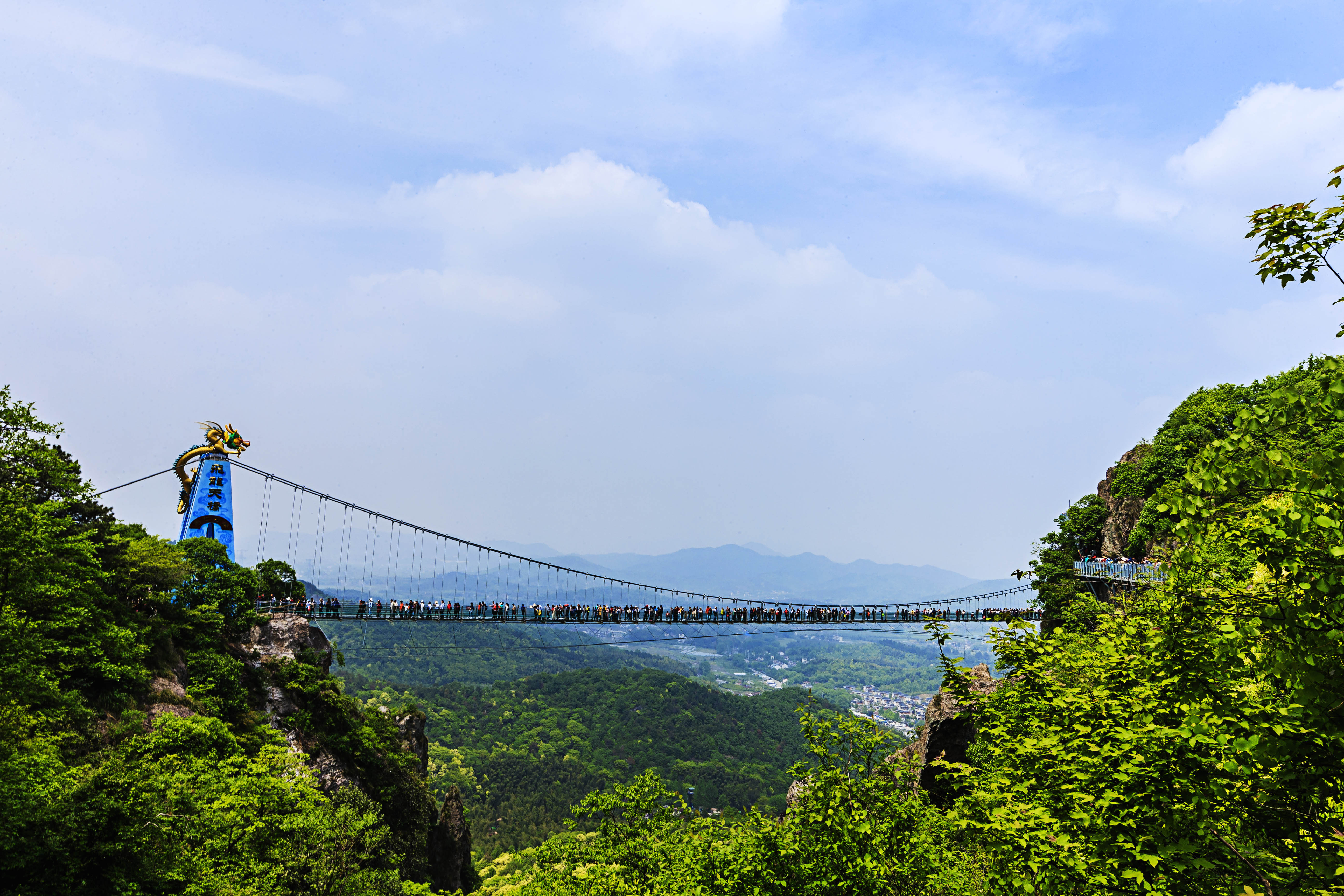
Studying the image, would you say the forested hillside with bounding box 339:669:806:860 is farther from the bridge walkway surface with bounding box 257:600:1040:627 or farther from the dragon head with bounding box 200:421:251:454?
the dragon head with bounding box 200:421:251:454

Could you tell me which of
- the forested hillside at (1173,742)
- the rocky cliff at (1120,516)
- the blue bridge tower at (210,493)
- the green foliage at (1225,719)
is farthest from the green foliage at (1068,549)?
the blue bridge tower at (210,493)

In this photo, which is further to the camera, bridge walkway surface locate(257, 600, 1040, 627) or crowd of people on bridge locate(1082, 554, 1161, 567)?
bridge walkway surface locate(257, 600, 1040, 627)

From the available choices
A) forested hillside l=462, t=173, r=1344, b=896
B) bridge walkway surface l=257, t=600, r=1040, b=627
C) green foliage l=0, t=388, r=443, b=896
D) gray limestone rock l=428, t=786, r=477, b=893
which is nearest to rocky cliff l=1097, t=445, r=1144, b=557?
bridge walkway surface l=257, t=600, r=1040, b=627

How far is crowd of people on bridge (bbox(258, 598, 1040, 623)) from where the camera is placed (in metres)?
42.2

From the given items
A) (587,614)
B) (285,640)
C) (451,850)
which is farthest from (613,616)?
(285,640)

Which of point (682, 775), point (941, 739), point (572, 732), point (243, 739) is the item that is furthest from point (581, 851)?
point (572, 732)

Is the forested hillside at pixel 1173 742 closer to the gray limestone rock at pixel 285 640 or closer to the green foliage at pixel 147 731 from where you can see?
the green foliage at pixel 147 731

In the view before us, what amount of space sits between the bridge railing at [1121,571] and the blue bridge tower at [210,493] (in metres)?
45.1

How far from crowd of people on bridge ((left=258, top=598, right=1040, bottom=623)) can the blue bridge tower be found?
18.9 ft

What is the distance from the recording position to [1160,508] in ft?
22.6

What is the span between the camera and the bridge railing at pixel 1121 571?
105 ft

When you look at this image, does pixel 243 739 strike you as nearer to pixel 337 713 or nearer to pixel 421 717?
pixel 337 713

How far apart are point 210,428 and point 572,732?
140 m

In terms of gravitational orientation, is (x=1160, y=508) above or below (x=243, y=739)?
above
